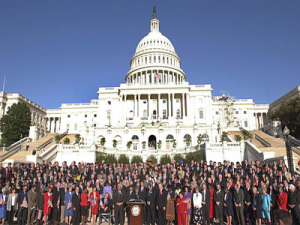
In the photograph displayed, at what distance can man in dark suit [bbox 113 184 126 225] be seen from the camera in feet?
41.5

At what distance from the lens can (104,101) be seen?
80.7 m

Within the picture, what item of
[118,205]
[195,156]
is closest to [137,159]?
[195,156]

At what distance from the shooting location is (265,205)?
38.0ft

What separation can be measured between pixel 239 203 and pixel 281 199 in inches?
73.7

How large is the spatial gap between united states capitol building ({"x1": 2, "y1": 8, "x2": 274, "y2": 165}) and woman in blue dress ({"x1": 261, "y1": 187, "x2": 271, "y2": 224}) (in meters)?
18.4

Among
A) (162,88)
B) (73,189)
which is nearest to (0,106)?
(162,88)

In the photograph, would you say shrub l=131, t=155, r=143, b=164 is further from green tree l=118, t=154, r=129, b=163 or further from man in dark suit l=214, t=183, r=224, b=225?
man in dark suit l=214, t=183, r=224, b=225

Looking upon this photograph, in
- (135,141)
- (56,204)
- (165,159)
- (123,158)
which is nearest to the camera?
(56,204)

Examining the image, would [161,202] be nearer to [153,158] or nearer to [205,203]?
[205,203]

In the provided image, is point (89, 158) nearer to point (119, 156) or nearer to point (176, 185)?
point (119, 156)

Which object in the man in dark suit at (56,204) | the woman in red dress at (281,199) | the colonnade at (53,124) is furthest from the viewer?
the colonnade at (53,124)

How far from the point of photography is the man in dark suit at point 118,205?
12663mm

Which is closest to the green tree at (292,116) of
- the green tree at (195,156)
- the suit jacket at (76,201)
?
the green tree at (195,156)

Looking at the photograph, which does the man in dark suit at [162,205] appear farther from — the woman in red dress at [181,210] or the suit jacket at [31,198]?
the suit jacket at [31,198]
